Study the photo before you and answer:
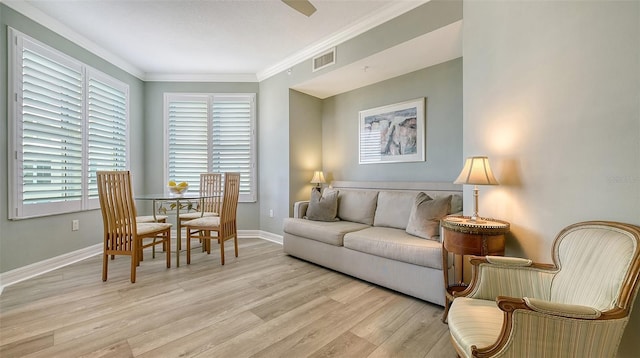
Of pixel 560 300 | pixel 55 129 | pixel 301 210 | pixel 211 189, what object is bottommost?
pixel 560 300

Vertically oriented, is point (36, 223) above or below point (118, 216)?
below

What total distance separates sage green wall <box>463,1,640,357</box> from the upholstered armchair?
11.9 inches

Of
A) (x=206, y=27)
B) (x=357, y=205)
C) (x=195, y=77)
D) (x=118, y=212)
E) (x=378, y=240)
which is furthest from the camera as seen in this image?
(x=195, y=77)

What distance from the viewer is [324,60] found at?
138 inches

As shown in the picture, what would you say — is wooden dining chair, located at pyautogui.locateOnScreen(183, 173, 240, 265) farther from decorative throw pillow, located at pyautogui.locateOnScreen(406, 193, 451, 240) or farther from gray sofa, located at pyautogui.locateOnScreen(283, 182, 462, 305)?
decorative throw pillow, located at pyautogui.locateOnScreen(406, 193, 451, 240)

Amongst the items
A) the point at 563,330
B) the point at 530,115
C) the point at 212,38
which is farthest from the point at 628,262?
the point at 212,38

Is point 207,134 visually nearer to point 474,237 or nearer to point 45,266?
point 45,266

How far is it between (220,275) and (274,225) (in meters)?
1.61

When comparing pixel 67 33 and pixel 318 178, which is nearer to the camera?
pixel 67 33

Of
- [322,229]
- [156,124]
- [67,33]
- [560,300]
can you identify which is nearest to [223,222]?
[322,229]

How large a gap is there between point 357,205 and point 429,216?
43.4 inches

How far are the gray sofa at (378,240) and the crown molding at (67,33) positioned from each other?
351 centimetres

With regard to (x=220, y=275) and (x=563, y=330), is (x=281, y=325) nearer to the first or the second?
(x=220, y=275)

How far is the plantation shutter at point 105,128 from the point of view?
11.6 feet
